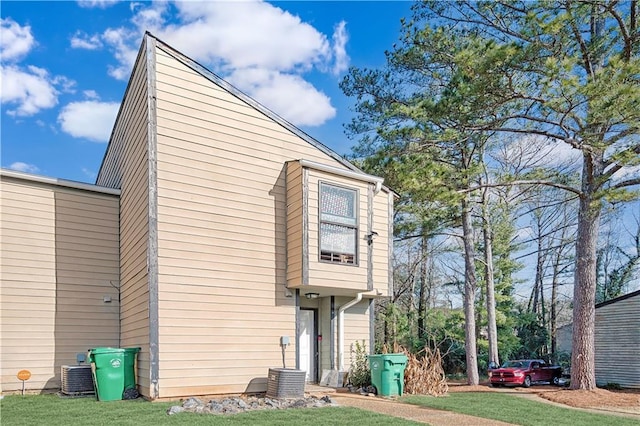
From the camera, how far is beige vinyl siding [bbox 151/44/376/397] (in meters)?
8.91

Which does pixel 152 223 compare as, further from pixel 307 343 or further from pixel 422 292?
pixel 422 292

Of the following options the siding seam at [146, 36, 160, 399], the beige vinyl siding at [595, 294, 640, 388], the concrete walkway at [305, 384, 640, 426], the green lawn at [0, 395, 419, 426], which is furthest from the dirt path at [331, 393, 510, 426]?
the beige vinyl siding at [595, 294, 640, 388]

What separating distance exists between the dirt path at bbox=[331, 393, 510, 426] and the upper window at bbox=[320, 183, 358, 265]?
265cm

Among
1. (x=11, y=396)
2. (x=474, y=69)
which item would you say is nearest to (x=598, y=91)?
(x=474, y=69)

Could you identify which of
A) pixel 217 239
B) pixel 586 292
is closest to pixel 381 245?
pixel 217 239

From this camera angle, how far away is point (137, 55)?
9930mm

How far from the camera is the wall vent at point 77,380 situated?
9.33 meters

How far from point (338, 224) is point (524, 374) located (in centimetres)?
1055

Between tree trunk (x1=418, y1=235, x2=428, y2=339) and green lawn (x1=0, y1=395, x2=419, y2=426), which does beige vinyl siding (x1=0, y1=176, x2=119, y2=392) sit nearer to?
green lawn (x1=0, y1=395, x2=419, y2=426)

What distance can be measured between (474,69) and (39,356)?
10.5 m

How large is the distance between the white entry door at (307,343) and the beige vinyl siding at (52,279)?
394 cm

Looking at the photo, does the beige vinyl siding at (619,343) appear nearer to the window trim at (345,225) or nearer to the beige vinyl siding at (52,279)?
the window trim at (345,225)

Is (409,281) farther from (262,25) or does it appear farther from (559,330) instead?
(262,25)

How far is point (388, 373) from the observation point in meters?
9.90
